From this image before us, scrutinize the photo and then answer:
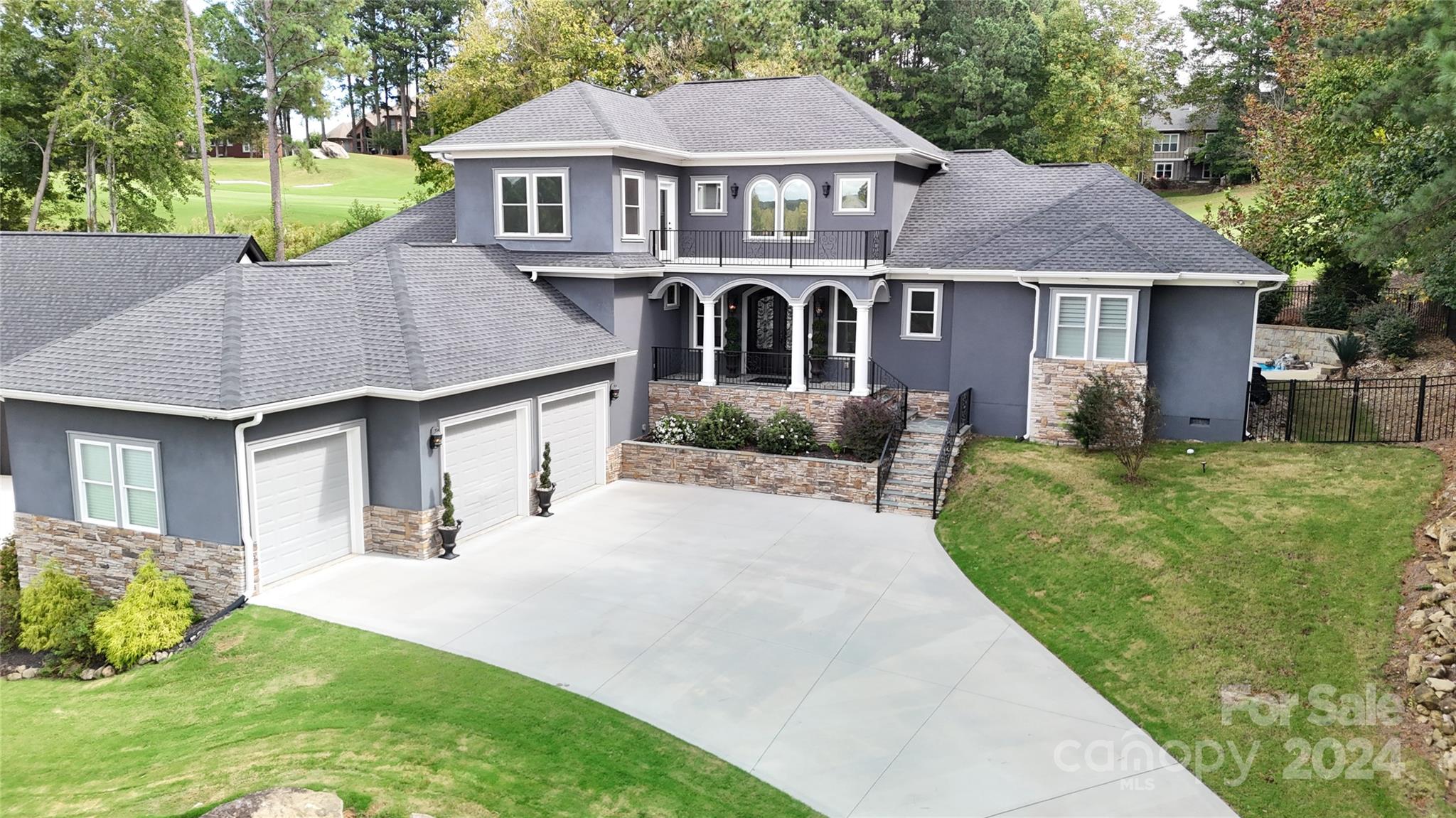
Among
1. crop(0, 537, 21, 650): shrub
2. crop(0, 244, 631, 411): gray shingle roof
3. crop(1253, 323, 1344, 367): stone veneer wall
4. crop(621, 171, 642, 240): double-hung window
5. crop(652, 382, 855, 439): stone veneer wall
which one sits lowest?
crop(0, 537, 21, 650): shrub

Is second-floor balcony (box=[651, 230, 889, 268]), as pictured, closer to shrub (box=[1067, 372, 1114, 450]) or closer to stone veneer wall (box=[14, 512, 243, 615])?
shrub (box=[1067, 372, 1114, 450])

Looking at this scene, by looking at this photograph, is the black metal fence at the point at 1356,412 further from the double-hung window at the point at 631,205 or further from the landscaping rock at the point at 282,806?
the landscaping rock at the point at 282,806

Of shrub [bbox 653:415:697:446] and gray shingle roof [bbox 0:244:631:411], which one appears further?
shrub [bbox 653:415:697:446]

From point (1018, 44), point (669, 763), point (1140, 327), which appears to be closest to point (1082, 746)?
point (669, 763)

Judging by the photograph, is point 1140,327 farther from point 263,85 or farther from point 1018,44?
point 263,85

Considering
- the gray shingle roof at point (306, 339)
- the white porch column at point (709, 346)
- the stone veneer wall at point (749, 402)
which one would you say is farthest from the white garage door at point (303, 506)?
the white porch column at point (709, 346)

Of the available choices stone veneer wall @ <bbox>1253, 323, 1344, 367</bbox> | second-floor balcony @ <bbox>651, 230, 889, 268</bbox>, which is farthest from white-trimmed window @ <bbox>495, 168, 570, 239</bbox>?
stone veneer wall @ <bbox>1253, 323, 1344, 367</bbox>
